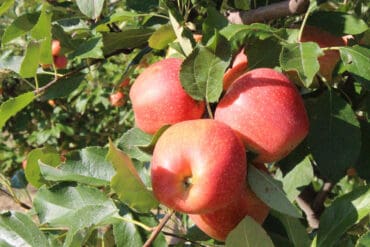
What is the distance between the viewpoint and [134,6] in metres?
1.11

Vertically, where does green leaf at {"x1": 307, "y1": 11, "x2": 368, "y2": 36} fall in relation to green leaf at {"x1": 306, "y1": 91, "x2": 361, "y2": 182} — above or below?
above

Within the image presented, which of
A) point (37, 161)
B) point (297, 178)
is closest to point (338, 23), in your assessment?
point (297, 178)

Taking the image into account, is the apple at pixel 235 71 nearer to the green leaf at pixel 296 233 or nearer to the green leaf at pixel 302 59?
the green leaf at pixel 302 59

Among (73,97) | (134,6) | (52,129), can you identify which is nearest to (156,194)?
(134,6)

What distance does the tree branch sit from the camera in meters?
0.87

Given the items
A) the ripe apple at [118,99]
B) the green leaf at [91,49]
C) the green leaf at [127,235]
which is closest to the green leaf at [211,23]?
the green leaf at [91,49]

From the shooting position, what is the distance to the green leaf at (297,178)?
83 centimetres

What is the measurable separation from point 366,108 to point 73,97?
2693mm

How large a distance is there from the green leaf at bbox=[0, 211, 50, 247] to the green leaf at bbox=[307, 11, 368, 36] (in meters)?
0.56

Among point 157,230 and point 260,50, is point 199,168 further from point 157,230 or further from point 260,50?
point 260,50

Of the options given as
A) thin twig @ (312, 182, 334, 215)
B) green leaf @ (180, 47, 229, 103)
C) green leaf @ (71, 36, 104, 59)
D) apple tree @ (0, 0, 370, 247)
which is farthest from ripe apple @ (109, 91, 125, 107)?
green leaf @ (180, 47, 229, 103)

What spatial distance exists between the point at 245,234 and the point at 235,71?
0.27 m

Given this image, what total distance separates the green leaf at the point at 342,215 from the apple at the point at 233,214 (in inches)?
3.9

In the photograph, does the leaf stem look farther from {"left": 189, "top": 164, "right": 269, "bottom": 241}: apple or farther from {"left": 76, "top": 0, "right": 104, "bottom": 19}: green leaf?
{"left": 76, "top": 0, "right": 104, "bottom": 19}: green leaf
